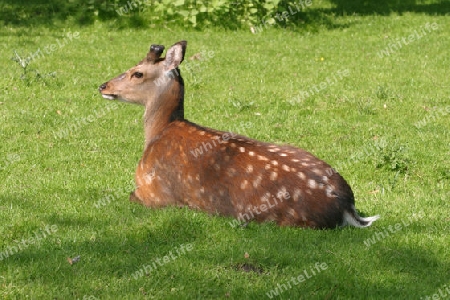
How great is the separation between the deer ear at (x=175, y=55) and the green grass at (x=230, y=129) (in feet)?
5.49

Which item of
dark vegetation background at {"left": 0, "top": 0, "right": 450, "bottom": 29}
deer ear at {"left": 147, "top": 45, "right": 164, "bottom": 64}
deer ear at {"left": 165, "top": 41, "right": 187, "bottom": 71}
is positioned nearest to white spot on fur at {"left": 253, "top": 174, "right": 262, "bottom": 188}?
deer ear at {"left": 165, "top": 41, "right": 187, "bottom": 71}

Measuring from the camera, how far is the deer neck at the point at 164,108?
9125 millimetres

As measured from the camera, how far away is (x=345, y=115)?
1384cm

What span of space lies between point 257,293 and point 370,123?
770 centimetres

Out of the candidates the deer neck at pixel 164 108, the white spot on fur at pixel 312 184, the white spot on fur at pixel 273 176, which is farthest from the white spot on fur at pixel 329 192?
the deer neck at pixel 164 108

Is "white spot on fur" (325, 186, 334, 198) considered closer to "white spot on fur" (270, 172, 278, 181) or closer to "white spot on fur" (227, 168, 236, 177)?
"white spot on fur" (270, 172, 278, 181)

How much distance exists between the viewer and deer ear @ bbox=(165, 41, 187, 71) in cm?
912

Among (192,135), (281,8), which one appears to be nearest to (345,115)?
(192,135)

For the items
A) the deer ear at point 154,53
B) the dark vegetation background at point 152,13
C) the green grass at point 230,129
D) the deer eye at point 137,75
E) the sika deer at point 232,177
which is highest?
the deer ear at point 154,53

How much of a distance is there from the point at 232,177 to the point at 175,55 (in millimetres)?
2135

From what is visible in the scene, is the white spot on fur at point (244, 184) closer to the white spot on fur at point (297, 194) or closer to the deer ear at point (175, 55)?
the white spot on fur at point (297, 194)

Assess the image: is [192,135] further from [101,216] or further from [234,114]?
[234,114]

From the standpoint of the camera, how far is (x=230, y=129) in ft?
42.2

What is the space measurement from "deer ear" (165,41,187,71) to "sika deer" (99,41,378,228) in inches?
0.5
